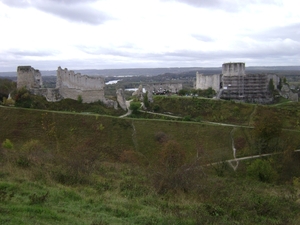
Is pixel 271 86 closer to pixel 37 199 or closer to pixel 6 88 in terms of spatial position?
pixel 6 88

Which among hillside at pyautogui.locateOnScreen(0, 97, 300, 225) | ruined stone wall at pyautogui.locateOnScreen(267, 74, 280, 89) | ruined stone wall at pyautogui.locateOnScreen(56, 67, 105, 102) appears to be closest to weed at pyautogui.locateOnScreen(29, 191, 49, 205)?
hillside at pyautogui.locateOnScreen(0, 97, 300, 225)

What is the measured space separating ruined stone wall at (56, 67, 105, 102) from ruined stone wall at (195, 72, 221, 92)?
29810mm

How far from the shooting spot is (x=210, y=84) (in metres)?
74.4

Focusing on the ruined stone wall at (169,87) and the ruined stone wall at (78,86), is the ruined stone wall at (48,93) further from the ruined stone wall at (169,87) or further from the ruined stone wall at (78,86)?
the ruined stone wall at (169,87)

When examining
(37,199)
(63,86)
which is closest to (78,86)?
(63,86)

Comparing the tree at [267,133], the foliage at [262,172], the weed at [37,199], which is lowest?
the foliage at [262,172]

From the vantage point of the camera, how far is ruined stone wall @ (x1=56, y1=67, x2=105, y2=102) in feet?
164

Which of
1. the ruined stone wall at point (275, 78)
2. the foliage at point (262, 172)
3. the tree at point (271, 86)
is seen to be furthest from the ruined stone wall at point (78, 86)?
the ruined stone wall at point (275, 78)

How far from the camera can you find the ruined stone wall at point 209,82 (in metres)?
72.7

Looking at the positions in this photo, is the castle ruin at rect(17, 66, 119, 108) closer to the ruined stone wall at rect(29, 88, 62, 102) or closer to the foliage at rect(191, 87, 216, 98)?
the ruined stone wall at rect(29, 88, 62, 102)

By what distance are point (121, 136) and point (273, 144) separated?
57.4 ft

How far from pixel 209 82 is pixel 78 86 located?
112ft

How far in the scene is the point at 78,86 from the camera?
2023 inches

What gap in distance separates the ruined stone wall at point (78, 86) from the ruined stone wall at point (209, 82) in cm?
2981
